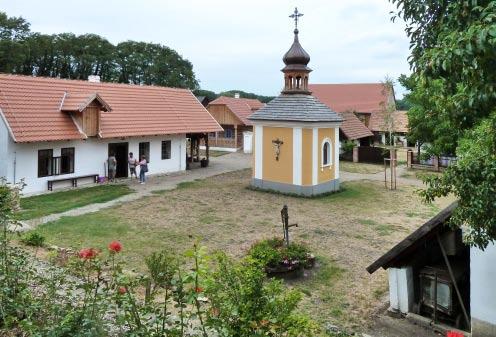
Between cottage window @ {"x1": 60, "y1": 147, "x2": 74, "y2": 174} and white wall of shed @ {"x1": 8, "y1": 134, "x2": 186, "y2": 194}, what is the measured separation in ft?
0.48

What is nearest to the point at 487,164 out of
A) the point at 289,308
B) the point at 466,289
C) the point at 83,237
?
the point at 289,308

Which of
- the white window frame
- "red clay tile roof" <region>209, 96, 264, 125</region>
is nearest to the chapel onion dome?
the white window frame

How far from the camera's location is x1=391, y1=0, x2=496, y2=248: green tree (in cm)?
360

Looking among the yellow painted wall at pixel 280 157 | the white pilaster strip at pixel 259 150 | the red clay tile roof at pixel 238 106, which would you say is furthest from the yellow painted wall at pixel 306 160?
the red clay tile roof at pixel 238 106

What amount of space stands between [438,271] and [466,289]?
824 mm

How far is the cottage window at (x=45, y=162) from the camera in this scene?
1956 centimetres

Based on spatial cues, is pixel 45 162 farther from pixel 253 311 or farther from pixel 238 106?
pixel 238 106

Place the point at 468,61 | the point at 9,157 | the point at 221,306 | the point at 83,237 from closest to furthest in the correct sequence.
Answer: the point at 468,61 < the point at 221,306 < the point at 83,237 < the point at 9,157

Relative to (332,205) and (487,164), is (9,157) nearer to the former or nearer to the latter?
(332,205)

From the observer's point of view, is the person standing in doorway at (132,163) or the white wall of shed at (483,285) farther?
the person standing in doorway at (132,163)

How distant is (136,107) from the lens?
Answer: 84.3 feet

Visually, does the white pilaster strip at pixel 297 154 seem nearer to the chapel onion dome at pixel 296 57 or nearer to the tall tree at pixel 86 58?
the chapel onion dome at pixel 296 57

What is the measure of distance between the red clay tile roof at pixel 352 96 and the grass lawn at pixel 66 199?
34.0 metres

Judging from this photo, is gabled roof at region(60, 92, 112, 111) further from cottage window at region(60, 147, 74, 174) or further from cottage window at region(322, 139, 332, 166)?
cottage window at region(322, 139, 332, 166)
